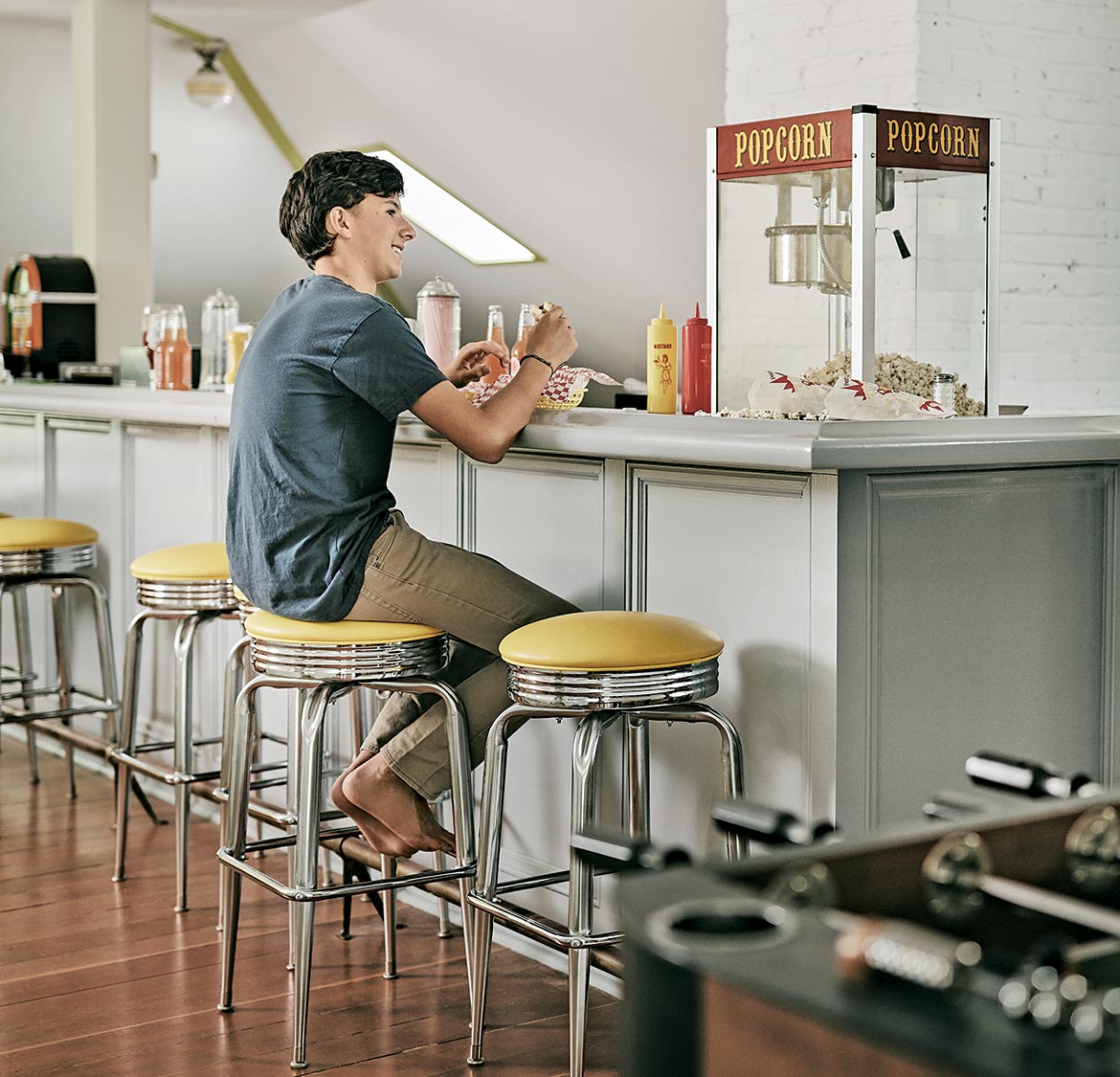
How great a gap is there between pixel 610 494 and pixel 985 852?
181 cm

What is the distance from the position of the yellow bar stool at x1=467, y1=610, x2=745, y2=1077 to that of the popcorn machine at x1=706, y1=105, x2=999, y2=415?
0.62 m

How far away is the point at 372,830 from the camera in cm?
275

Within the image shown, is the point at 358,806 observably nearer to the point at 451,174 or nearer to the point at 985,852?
the point at 985,852

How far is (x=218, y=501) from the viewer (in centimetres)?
400

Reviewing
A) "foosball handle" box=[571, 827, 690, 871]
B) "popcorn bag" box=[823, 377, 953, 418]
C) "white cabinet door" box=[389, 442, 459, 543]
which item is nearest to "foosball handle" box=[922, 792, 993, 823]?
"foosball handle" box=[571, 827, 690, 871]

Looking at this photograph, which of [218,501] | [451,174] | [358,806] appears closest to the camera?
[358,806]

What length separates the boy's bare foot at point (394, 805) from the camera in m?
2.70

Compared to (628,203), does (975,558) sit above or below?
below

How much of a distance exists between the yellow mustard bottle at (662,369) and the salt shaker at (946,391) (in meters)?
0.45

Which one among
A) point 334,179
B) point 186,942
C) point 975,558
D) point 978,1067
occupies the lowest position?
point 186,942

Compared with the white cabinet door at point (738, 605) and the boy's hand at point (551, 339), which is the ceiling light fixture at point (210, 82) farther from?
the white cabinet door at point (738, 605)

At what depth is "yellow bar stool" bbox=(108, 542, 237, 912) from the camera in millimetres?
3373

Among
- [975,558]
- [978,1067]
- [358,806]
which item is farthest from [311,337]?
[978,1067]

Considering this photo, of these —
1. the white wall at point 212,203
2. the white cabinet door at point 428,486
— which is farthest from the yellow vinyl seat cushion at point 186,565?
the white wall at point 212,203
